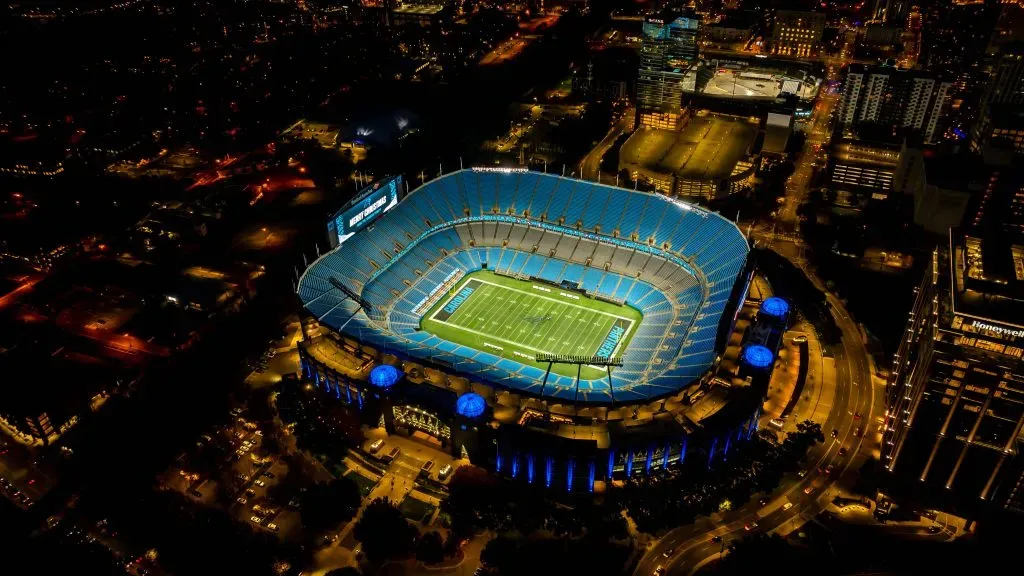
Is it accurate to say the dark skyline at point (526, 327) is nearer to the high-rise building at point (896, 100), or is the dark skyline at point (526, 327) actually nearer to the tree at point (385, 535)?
the tree at point (385, 535)

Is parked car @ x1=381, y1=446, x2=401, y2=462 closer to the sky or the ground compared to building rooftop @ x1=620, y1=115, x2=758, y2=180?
closer to the ground

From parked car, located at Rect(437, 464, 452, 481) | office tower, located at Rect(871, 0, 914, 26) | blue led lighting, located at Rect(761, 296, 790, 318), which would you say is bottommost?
parked car, located at Rect(437, 464, 452, 481)

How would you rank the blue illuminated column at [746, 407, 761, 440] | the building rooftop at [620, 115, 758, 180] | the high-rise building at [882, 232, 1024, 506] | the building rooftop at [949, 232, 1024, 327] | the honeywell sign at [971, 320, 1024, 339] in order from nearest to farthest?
the honeywell sign at [971, 320, 1024, 339]
the building rooftop at [949, 232, 1024, 327]
the high-rise building at [882, 232, 1024, 506]
the blue illuminated column at [746, 407, 761, 440]
the building rooftop at [620, 115, 758, 180]

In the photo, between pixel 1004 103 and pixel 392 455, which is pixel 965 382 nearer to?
pixel 392 455

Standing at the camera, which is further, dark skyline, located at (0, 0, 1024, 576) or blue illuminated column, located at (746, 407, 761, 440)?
blue illuminated column, located at (746, 407, 761, 440)

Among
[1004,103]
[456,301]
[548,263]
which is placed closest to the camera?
[456,301]

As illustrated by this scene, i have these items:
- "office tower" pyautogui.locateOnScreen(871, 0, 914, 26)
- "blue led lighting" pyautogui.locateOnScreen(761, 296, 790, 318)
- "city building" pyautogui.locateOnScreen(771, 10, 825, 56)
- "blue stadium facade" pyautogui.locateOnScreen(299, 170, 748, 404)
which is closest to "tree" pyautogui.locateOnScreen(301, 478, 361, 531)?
"blue stadium facade" pyautogui.locateOnScreen(299, 170, 748, 404)

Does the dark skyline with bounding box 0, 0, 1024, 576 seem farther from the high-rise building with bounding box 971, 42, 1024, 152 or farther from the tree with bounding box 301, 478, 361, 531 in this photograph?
the high-rise building with bounding box 971, 42, 1024, 152

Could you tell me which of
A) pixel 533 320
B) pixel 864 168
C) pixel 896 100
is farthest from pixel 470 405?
pixel 896 100
